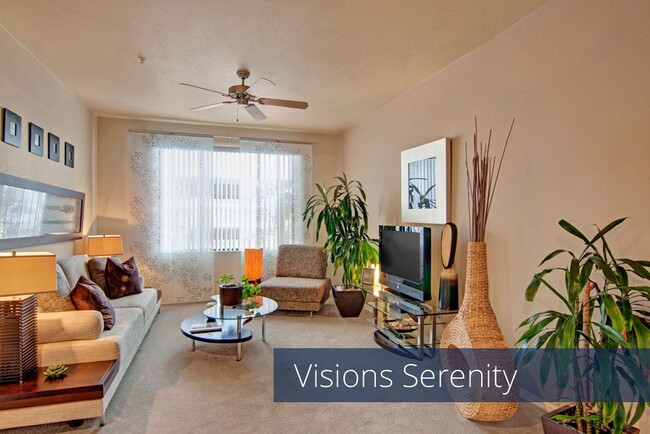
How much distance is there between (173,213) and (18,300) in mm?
3138

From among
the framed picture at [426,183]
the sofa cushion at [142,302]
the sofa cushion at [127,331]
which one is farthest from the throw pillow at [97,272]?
the framed picture at [426,183]

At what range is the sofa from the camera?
2.07 meters

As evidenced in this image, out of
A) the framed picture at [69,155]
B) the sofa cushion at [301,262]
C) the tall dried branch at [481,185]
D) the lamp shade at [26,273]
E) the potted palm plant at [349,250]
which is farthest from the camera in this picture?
the sofa cushion at [301,262]

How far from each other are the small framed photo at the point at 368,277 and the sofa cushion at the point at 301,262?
0.73m

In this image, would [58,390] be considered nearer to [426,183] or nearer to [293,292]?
[293,292]

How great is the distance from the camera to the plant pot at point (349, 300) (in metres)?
4.60

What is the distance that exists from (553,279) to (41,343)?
11.2 feet

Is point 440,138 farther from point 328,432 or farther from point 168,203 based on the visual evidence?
point 168,203

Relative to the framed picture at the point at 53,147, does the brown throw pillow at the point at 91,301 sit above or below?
below

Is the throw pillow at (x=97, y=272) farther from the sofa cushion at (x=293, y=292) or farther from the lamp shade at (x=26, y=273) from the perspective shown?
A: the lamp shade at (x=26, y=273)

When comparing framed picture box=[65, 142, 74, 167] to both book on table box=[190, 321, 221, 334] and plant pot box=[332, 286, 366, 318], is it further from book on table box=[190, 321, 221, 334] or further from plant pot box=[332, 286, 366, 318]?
plant pot box=[332, 286, 366, 318]

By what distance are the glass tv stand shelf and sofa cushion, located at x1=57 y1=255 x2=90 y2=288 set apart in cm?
303

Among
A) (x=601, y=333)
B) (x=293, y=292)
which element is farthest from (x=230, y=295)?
(x=601, y=333)

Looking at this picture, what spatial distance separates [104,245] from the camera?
172 inches
